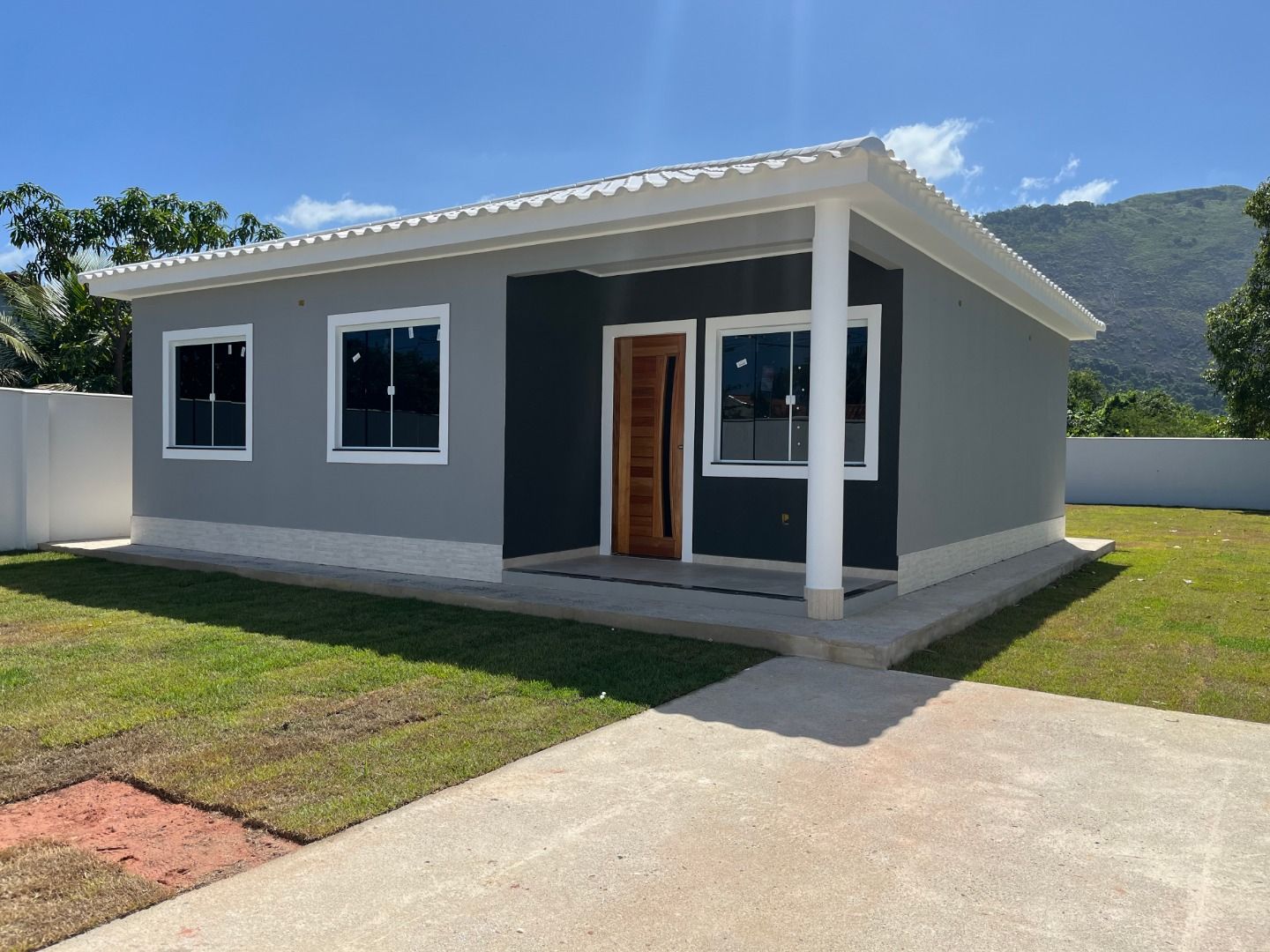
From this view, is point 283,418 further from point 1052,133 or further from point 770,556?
point 1052,133

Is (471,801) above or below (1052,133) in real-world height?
below

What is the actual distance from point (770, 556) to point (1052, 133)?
108692 millimetres

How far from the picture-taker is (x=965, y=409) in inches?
338

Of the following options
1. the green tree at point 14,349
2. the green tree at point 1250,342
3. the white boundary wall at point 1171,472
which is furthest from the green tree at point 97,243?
the green tree at point 1250,342

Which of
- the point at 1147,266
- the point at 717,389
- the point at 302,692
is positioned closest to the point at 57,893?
the point at 302,692

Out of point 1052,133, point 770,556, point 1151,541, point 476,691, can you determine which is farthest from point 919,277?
point 1052,133

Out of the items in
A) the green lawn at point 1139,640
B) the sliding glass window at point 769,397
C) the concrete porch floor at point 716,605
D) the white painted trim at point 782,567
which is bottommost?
the green lawn at point 1139,640

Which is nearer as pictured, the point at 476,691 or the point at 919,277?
the point at 476,691

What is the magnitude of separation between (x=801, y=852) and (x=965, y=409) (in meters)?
6.25

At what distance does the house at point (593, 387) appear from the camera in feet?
24.4

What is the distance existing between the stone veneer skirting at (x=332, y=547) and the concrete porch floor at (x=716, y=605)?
0.39ft

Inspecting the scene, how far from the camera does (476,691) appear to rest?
4816 millimetres

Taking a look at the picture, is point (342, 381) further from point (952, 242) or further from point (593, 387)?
point (952, 242)

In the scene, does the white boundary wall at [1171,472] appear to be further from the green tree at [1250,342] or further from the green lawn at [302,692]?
the green lawn at [302,692]
